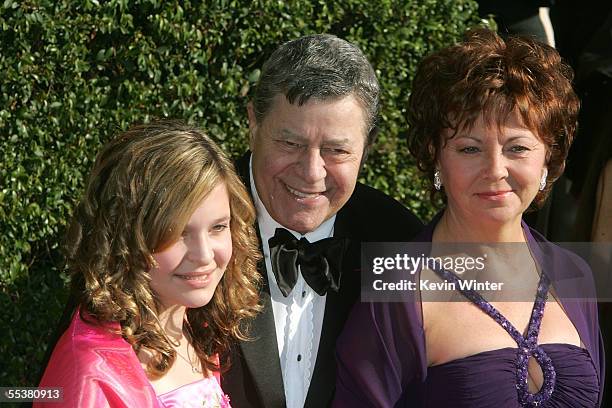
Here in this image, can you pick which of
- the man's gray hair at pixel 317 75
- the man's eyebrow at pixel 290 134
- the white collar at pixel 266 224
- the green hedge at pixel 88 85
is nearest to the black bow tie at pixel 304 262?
the white collar at pixel 266 224

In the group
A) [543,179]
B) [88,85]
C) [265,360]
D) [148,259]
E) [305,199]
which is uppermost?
[88,85]

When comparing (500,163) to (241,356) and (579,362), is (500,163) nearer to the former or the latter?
(579,362)

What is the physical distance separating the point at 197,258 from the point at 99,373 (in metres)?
0.45

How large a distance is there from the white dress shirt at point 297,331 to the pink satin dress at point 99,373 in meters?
0.63

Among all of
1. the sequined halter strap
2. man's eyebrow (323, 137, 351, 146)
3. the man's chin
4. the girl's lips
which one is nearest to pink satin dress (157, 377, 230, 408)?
the girl's lips

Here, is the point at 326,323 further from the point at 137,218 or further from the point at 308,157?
the point at 137,218

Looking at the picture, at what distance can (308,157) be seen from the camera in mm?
3516

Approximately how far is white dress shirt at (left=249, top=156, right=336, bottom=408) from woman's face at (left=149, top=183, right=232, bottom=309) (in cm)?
56

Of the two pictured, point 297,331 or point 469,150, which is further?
point 297,331

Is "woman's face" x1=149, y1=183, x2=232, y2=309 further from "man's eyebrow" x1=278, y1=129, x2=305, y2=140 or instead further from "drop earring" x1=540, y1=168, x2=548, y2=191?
"drop earring" x1=540, y1=168, x2=548, y2=191

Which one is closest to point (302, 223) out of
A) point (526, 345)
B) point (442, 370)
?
point (442, 370)

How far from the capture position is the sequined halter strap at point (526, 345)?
3.12m

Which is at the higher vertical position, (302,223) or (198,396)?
(302,223)

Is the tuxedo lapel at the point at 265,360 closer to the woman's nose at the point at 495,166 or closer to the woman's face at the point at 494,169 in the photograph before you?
the woman's face at the point at 494,169
